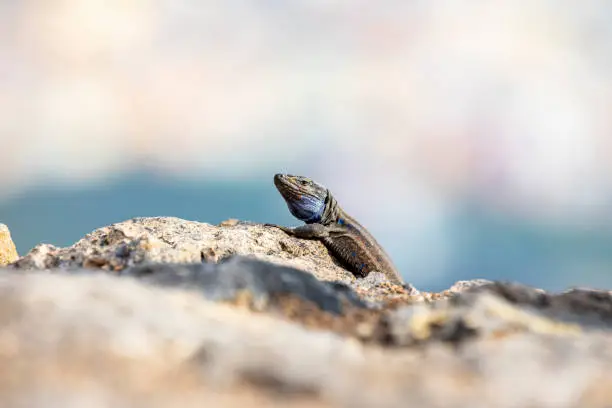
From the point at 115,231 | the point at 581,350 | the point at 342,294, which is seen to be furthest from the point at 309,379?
the point at 115,231

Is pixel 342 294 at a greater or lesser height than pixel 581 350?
greater

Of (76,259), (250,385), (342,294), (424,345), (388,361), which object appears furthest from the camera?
(76,259)

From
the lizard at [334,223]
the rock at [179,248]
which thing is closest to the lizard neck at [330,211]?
the lizard at [334,223]

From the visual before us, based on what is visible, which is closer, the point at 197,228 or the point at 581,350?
the point at 581,350

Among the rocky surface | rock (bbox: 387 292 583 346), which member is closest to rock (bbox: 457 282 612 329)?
the rocky surface

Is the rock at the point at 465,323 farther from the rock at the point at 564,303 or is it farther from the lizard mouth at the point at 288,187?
the lizard mouth at the point at 288,187

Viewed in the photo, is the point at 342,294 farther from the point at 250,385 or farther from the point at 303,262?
the point at 303,262
